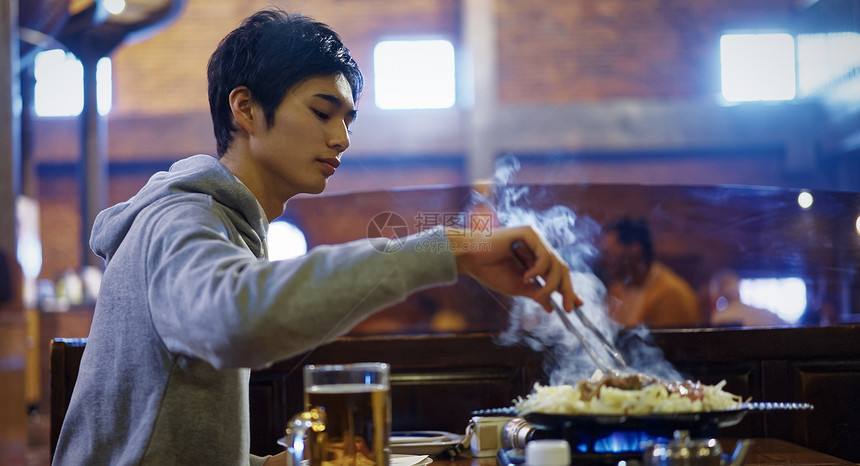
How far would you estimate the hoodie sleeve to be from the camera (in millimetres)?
924

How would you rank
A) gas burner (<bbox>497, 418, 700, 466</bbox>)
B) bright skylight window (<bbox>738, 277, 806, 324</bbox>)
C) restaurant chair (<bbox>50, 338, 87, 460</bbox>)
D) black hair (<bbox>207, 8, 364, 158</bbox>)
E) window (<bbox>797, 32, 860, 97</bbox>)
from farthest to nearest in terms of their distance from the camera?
1. window (<bbox>797, 32, 860, 97</bbox>)
2. bright skylight window (<bbox>738, 277, 806, 324</bbox>)
3. restaurant chair (<bbox>50, 338, 87, 460</bbox>)
4. black hair (<bbox>207, 8, 364, 158</bbox>)
5. gas burner (<bbox>497, 418, 700, 466</bbox>)

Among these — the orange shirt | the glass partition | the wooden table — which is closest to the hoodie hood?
the wooden table

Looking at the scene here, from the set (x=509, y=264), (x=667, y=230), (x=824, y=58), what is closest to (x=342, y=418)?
(x=509, y=264)

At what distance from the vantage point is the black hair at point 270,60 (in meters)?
1.40

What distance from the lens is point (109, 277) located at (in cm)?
126

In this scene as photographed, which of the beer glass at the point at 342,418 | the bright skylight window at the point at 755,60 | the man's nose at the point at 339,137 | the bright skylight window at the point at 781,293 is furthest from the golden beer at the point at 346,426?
the bright skylight window at the point at 755,60

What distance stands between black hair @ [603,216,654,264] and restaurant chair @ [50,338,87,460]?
81.9 inches

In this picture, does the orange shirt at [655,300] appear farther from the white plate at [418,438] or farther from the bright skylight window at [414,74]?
the bright skylight window at [414,74]

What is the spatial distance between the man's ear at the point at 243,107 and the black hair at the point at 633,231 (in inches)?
85.7

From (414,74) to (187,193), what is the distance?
25.1 feet

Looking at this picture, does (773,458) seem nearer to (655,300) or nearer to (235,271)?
(235,271)

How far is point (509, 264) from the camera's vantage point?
1224mm

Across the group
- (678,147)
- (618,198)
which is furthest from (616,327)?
(678,147)

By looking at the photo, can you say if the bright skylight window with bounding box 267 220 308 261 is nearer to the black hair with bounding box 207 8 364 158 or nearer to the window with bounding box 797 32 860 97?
the black hair with bounding box 207 8 364 158
